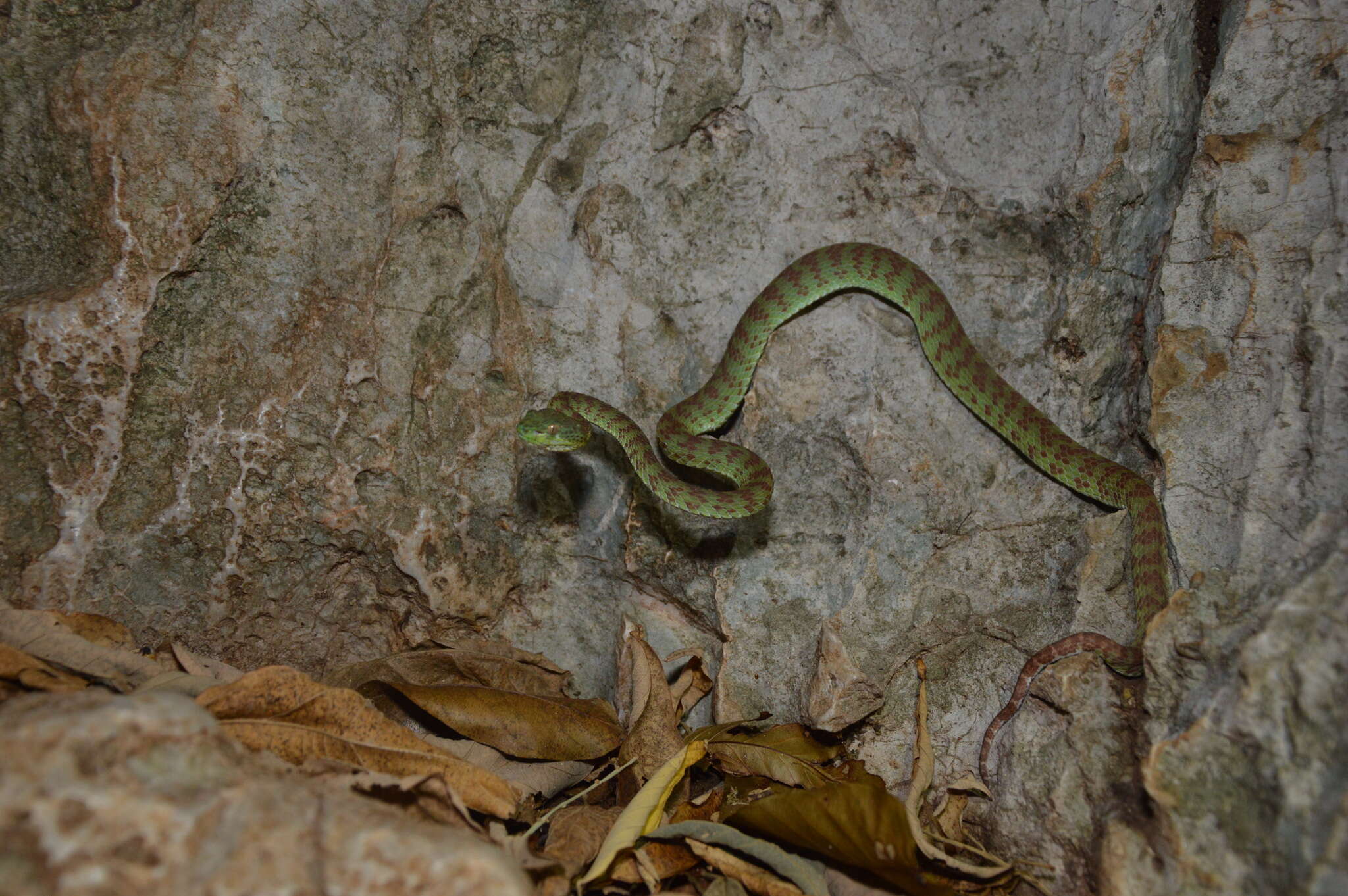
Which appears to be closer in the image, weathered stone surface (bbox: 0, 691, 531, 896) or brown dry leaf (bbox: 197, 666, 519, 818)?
weathered stone surface (bbox: 0, 691, 531, 896)

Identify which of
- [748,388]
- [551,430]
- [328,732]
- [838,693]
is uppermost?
[748,388]

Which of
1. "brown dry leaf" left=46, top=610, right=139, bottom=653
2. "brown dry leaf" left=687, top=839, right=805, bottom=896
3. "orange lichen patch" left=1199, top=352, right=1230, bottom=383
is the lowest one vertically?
"brown dry leaf" left=46, top=610, right=139, bottom=653

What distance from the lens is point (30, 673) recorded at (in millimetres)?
2814

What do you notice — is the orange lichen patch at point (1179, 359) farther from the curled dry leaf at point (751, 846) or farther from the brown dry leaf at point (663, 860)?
the brown dry leaf at point (663, 860)

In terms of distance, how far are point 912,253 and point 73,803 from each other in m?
4.28

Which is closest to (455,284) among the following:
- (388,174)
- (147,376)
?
(388,174)

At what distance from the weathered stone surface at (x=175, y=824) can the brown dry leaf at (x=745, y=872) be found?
0.99 meters

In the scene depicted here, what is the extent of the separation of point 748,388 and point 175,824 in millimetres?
3160

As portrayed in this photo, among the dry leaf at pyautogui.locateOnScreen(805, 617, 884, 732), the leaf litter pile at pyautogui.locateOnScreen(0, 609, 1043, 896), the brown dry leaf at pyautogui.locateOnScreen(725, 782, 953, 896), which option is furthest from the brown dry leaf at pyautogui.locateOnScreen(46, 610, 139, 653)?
the dry leaf at pyautogui.locateOnScreen(805, 617, 884, 732)

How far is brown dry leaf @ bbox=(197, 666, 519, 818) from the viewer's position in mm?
2811

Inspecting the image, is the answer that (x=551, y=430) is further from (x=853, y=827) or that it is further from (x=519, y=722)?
(x=853, y=827)

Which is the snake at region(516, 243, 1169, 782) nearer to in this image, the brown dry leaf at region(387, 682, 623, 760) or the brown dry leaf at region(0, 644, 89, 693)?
the brown dry leaf at region(387, 682, 623, 760)

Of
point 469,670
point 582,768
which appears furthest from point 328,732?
point 582,768

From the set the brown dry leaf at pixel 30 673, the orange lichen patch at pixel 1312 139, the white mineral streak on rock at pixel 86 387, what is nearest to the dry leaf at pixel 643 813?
the brown dry leaf at pixel 30 673
